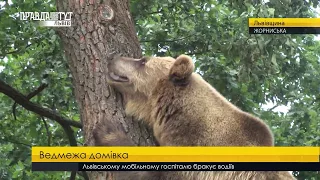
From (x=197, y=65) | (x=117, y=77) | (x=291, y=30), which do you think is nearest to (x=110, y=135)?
(x=117, y=77)

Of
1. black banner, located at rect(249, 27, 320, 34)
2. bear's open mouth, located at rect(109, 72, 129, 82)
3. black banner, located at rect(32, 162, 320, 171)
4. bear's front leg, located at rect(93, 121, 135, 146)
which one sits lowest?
black banner, located at rect(32, 162, 320, 171)

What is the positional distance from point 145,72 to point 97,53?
0.45 m

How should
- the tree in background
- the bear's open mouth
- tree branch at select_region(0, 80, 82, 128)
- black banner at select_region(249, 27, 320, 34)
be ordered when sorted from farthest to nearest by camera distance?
tree branch at select_region(0, 80, 82, 128)
the tree in background
black banner at select_region(249, 27, 320, 34)
the bear's open mouth

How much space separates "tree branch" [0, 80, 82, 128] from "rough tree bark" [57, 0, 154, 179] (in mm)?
1553

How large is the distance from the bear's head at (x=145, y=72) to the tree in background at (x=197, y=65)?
0.79 metres

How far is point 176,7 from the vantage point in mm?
4727

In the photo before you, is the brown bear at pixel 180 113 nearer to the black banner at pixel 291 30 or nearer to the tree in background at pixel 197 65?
the black banner at pixel 291 30

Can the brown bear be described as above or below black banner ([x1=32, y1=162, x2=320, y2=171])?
above

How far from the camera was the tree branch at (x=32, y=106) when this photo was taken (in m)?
4.32

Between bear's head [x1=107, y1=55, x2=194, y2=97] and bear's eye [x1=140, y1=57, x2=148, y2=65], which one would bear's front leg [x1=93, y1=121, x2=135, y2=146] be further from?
bear's eye [x1=140, y1=57, x2=148, y2=65]

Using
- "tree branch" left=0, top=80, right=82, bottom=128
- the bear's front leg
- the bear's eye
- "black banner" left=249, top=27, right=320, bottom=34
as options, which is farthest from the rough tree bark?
"tree branch" left=0, top=80, right=82, bottom=128

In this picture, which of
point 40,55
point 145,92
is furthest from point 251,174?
point 40,55

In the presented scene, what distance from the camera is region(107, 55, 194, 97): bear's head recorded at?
2793 millimetres

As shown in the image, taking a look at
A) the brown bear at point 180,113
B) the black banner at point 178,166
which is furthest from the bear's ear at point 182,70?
the black banner at point 178,166
